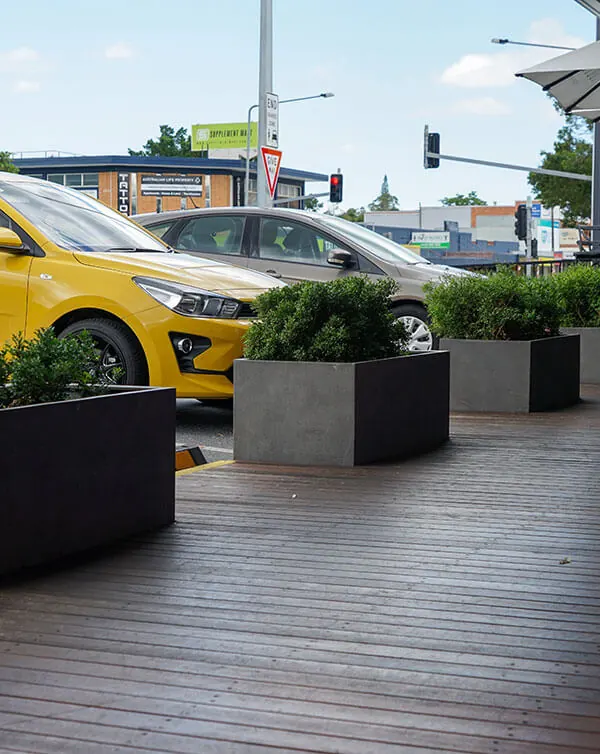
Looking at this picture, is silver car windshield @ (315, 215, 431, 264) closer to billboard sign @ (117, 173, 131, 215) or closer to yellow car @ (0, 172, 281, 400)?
yellow car @ (0, 172, 281, 400)

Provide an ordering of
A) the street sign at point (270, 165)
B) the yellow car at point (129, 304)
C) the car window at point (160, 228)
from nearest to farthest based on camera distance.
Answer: the yellow car at point (129, 304) < the car window at point (160, 228) < the street sign at point (270, 165)

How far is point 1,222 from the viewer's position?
9188mm

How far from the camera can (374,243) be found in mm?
12398

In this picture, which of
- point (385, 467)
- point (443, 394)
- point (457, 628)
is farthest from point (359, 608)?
point (443, 394)

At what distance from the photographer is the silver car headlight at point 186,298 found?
Answer: 864 cm

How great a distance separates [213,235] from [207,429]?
151 inches

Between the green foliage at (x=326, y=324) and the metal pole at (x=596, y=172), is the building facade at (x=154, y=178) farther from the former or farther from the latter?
the green foliage at (x=326, y=324)

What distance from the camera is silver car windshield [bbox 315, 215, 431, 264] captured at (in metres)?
12.1

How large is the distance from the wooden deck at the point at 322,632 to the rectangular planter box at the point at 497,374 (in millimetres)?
3588

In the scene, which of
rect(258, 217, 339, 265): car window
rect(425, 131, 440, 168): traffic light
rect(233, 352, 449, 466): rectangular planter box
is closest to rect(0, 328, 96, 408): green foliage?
rect(233, 352, 449, 466): rectangular planter box

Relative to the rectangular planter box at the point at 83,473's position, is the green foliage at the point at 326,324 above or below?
above

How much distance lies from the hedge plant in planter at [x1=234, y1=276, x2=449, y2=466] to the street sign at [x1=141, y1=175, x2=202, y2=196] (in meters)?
80.8

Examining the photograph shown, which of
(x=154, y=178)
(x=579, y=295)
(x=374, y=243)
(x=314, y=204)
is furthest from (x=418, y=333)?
(x=314, y=204)

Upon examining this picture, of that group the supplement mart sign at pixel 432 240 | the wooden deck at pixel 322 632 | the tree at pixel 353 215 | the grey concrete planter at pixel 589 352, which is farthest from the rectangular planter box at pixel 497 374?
the tree at pixel 353 215
